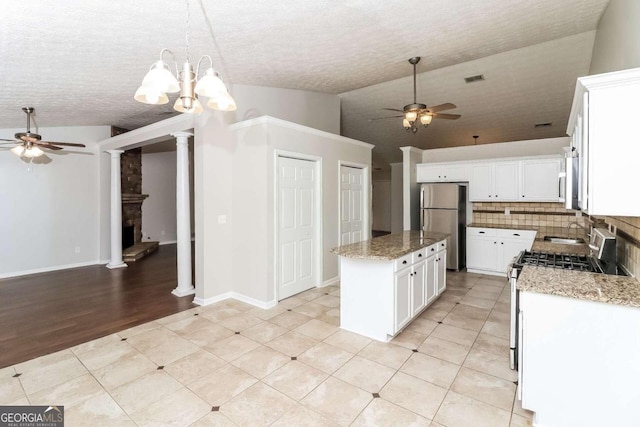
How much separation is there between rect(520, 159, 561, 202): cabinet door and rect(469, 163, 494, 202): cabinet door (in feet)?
1.60

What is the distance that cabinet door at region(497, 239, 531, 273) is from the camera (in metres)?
5.12

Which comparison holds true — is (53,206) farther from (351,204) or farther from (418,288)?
(418,288)

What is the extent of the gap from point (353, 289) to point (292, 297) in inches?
54.7

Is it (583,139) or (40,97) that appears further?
(40,97)

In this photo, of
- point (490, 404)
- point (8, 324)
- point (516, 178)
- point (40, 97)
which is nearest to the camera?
point (490, 404)

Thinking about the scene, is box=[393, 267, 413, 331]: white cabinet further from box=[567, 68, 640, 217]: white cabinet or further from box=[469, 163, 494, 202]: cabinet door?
box=[469, 163, 494, 202]: cabinet door

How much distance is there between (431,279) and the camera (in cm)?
374

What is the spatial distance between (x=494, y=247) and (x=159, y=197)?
8.58 meters

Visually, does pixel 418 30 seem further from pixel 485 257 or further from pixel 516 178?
pixel 485 257

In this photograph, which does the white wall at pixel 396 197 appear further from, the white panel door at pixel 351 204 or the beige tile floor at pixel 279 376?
the beige tile floor at pixel 279 376

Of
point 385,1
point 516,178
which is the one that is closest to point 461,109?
point 516,178

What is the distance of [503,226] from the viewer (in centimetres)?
548

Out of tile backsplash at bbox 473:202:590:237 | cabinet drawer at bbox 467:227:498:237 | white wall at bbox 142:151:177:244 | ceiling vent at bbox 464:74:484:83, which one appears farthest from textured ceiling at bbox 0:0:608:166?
white wall at bbox 142:151:177:244

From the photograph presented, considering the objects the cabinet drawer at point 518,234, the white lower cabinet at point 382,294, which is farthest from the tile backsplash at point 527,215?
the white lower cabinet at point 382,294
